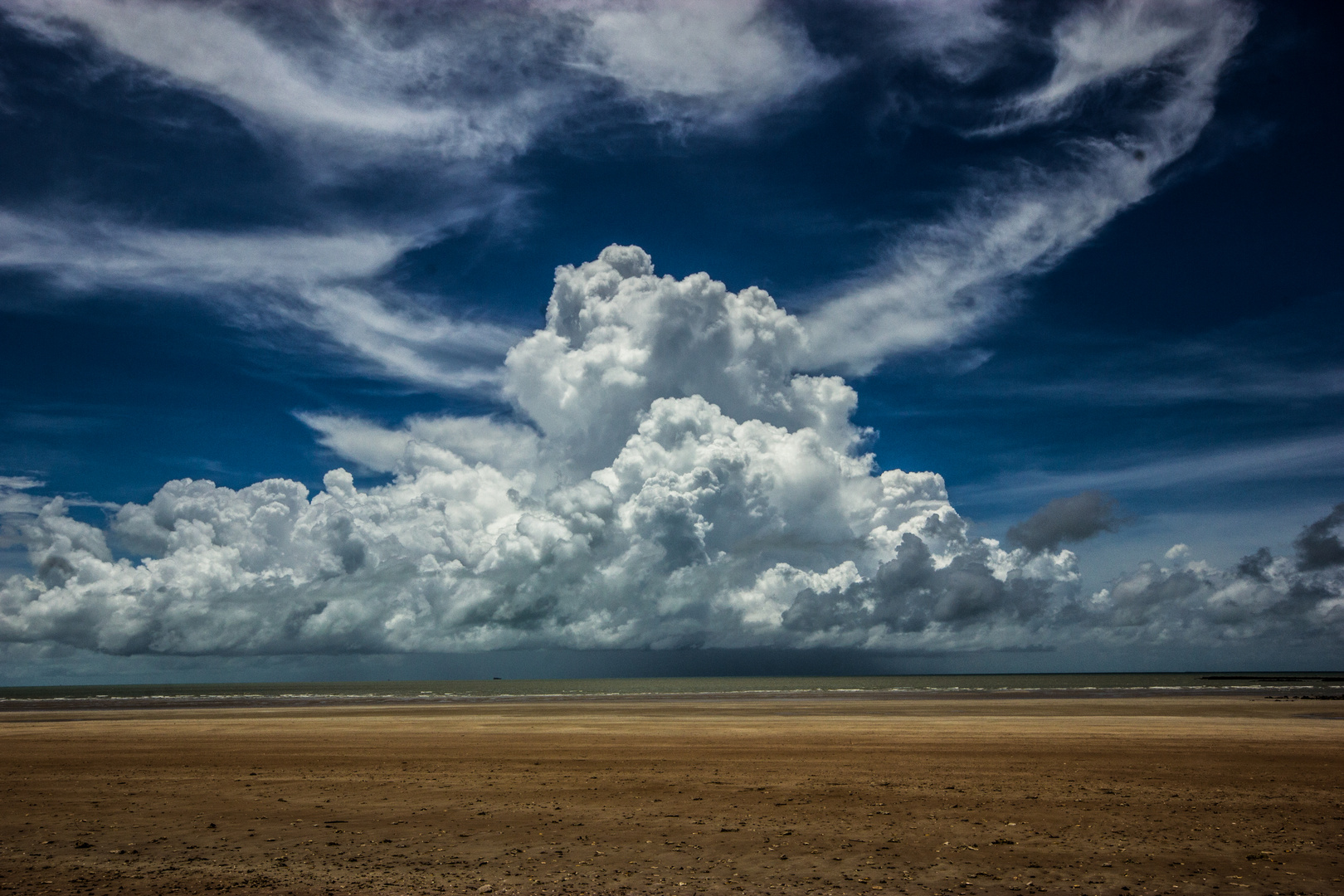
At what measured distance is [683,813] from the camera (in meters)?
18.1

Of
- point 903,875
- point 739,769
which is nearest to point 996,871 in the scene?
point 903,875

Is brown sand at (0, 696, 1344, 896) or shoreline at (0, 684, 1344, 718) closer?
brown sand at (0, 696, 1344, 896)

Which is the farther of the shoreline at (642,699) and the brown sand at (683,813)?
the shoreline at (642,699)

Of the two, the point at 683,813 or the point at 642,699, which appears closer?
the point at 683,813

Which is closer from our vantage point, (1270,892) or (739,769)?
(1270,892)

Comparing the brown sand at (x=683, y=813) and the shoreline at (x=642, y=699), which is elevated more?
the brown sand at (x=683, y=813)

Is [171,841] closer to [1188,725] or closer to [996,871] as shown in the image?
[996,871]

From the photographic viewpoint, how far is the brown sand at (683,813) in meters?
12.9

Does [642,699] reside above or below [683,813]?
below

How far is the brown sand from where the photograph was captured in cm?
1290

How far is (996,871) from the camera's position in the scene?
42.8 feet

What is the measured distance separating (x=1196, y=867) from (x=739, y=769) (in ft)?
46.2

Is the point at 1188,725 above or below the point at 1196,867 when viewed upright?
below

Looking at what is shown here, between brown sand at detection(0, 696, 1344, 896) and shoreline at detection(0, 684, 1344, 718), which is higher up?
brown sand at detection(0, 696, 1344, 896)
